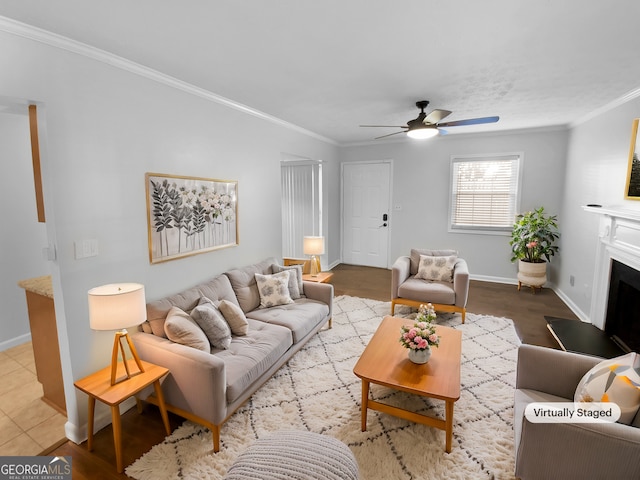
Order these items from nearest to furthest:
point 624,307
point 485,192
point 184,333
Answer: point 184,333
point 624,307
point 485,192

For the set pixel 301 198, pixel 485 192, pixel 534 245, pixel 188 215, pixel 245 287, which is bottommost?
pixel 245 287

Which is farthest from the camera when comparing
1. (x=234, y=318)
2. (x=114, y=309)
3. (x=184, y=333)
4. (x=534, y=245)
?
(x=534, y=245)

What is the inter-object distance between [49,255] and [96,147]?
0.78 m

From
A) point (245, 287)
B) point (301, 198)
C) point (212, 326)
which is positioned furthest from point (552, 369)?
point (301, 198)

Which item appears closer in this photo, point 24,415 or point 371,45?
point 371,45

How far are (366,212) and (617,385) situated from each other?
5.32 metres

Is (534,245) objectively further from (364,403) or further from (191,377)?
(191,377)

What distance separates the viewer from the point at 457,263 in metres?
4.35

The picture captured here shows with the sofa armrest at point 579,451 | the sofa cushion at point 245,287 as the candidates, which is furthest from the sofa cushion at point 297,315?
the sofa armrest at point 579,451

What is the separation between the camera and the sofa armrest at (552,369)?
1.90m

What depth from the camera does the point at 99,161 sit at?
2.25 m

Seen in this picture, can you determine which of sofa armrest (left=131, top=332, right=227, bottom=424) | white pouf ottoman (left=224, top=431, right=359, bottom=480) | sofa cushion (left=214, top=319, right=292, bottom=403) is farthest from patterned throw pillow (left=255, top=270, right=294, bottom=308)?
white pouf ottoman (left=224, top=431, right=359, bottom=480)

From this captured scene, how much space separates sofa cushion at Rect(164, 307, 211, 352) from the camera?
2.31 m

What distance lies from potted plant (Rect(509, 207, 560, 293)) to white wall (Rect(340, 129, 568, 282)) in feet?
1.15
